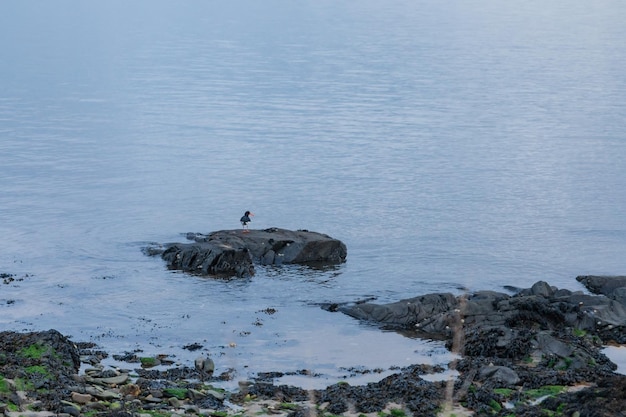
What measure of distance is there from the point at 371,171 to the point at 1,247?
2734 centimetres

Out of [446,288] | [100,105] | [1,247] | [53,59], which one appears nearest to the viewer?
[446,288]

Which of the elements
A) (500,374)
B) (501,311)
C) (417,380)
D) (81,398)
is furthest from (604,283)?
(81,398)

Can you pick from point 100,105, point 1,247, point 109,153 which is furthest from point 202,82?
point 1,247

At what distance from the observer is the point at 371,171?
233 ft

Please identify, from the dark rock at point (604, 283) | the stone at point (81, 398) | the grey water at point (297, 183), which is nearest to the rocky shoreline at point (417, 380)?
the stone at point (81, 398)

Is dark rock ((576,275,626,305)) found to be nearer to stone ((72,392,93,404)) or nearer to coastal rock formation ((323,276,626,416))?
coastal rock formation ((323,276,626,416))

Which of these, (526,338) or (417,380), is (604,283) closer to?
(526,338)

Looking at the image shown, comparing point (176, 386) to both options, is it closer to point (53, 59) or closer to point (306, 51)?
point (53, 59)

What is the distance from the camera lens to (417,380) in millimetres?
32281

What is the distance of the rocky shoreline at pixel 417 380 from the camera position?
28.5 meters

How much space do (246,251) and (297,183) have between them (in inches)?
832

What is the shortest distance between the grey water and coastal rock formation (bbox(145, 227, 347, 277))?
0.93 metres

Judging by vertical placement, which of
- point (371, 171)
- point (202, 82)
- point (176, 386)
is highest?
point (202, 82)

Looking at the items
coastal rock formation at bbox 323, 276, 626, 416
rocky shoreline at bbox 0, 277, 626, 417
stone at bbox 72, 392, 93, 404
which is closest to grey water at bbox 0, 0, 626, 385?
coastal rock formation at bbox 323, 276, 626, 416
